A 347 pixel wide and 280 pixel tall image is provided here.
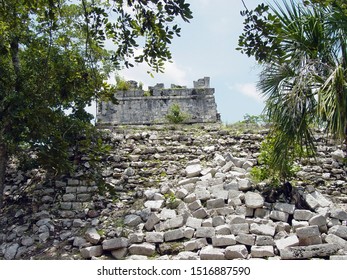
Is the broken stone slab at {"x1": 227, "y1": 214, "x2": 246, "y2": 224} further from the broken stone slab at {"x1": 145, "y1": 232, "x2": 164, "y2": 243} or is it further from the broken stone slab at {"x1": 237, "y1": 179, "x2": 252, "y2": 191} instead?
the broken stone slab at {"x1": 145, "y1": 232, "x2": 164, "y2": 243}

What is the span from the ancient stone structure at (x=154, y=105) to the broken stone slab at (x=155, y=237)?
9.70 meters

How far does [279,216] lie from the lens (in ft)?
18.8

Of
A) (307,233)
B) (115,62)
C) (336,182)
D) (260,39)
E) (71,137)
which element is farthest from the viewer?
(71,137)

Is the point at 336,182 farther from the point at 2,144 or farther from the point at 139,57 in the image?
the point at 2,144

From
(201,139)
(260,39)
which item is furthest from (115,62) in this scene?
(201,139)

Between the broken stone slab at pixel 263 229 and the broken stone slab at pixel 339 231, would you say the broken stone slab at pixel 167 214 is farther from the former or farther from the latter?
the broken stone slab at pixel 339 231

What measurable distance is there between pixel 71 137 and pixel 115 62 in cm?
338

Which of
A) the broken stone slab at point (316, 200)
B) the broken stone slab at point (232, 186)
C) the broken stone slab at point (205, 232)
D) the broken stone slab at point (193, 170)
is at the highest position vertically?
the broken stone slab at point (193, 170)

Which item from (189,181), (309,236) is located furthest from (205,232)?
(189,181)

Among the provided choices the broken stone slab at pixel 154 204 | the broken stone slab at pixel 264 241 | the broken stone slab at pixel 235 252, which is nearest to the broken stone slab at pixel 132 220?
the broken stone slab at pixel 154 204

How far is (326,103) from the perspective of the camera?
537cm

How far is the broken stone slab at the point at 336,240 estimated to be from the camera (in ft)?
16.8

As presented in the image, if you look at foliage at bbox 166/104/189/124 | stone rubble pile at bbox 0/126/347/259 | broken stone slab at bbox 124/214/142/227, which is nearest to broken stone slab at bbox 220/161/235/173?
stone rubble pile at bbox 0/126/347/259

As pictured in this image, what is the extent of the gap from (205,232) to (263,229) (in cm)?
71
